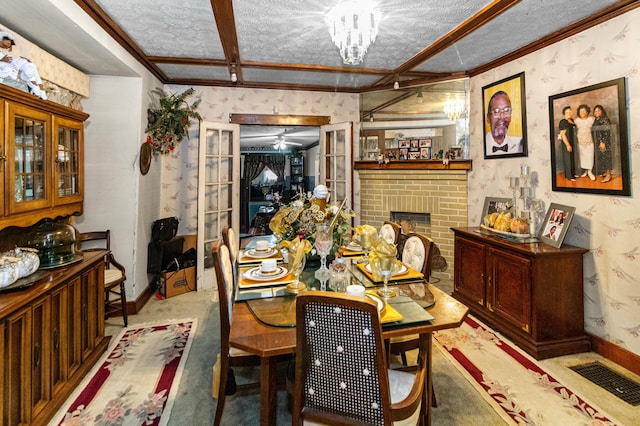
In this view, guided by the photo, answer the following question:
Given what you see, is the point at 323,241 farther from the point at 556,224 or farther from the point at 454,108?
the point at 454,108

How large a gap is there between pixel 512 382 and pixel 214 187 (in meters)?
3.61

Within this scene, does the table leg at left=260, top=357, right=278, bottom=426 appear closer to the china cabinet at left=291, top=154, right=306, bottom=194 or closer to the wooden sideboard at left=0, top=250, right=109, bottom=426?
the wooden sideboard at left=0, top=250, right=109, bottom=426

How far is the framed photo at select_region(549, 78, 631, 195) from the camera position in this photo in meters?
2.33

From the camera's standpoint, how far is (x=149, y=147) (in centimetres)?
354

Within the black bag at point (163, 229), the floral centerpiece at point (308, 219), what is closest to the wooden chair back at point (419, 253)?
the floral centerpiece at point (308, 219)

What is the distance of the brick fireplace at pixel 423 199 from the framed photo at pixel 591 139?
1.28 metres

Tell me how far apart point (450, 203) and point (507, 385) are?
241 centimetres

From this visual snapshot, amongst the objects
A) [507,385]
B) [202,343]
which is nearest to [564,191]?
[507,385]

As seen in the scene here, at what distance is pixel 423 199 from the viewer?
170 inches

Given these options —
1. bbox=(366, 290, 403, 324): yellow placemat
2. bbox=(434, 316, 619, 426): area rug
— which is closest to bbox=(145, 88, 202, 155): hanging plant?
bbox=(366, 290, 403, 324): yellow placemat

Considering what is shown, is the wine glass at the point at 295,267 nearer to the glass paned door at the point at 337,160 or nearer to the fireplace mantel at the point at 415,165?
the glass paned door at the point at 337,160

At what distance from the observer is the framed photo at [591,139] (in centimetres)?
233

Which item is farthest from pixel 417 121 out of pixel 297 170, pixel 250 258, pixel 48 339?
pixel 297 170

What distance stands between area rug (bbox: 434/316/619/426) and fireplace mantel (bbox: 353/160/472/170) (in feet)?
6.55
